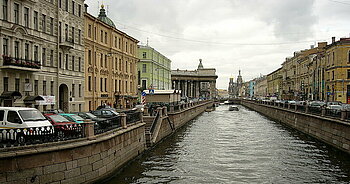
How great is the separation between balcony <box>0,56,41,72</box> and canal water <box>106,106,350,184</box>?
11.9 meters

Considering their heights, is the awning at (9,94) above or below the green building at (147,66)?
below

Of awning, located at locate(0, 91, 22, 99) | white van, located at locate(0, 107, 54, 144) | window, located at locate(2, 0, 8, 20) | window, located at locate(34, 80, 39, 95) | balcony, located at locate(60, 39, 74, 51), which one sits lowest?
white van, located at locate(0, 107, 54, 144)

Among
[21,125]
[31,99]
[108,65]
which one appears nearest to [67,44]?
[31,99]

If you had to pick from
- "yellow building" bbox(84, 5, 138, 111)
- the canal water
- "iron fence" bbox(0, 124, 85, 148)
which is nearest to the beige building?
"yellow building" bbox(84, 5, 138, 111)

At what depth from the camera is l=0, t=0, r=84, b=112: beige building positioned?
85.8 feet

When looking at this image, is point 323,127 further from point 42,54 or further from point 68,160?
point 42,54

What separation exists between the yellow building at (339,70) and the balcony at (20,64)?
4539 centimetres

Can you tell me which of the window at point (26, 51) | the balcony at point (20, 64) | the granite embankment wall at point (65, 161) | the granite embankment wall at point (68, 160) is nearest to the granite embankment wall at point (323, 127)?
the granite embankment wall at point (68, 160)

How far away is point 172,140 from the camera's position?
30922 millimetres

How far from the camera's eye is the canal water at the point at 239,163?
1762cm

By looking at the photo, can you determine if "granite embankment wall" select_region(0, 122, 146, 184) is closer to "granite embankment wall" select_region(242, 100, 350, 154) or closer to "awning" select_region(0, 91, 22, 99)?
"awning" select_region(0, 91, 22, 99)

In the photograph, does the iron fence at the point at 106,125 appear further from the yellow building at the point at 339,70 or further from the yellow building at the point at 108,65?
the yellow building at the point at 339,70

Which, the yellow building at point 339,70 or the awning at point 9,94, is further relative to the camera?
the yellow building at point 339,70

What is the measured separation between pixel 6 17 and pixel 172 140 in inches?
639
